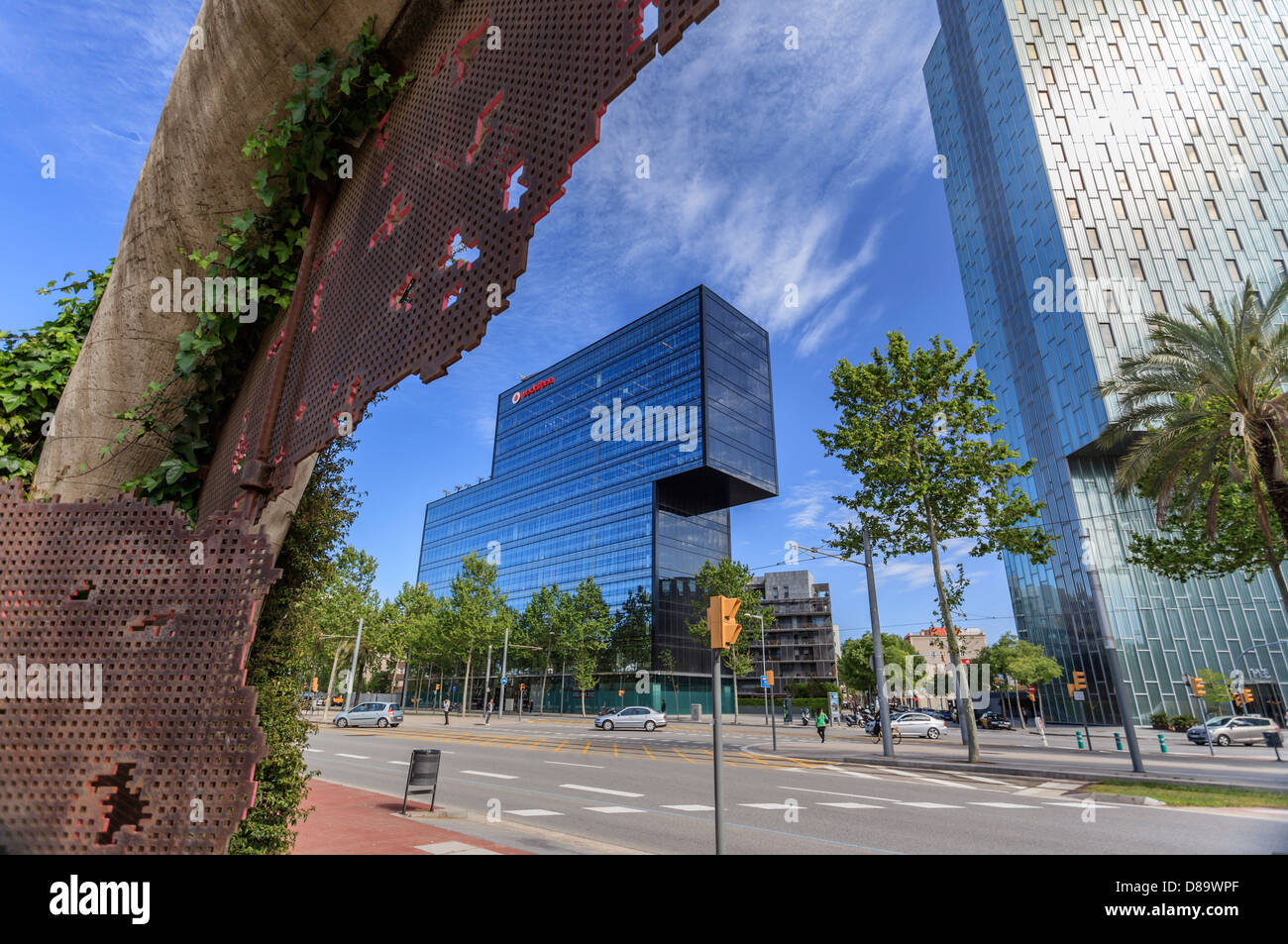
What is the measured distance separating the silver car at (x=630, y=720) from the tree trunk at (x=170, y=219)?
3850 cm

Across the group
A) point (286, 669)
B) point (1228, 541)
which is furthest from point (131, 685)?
point (1228, 541)

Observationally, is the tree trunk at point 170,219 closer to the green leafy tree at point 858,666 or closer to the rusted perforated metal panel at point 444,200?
the rusted perforated metal panel at point 444,200

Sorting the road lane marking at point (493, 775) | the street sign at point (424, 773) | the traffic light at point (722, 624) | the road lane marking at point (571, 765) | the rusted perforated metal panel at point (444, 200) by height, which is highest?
the rusted perforated metal panel at point (444, 200)

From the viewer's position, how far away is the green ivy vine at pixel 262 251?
3299mm

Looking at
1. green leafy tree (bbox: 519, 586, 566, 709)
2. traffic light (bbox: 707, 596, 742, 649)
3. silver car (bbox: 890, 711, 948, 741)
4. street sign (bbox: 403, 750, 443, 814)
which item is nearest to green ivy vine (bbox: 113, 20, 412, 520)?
traffic light (bbox: 707, 596, 742, 649)

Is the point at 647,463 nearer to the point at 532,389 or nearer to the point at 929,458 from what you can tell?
the point at 532,389

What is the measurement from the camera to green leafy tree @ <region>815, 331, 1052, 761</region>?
72.0 feet

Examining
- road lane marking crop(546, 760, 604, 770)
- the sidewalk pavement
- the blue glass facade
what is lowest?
road lane marking crop(546, 760, 604, 770)

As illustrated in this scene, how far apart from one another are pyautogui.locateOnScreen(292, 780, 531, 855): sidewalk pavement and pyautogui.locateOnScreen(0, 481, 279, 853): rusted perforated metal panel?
4.91 m

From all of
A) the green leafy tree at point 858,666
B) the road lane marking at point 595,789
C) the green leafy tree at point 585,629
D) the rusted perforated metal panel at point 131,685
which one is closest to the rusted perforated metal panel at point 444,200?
the rusted perforated metal panel at point 131,685

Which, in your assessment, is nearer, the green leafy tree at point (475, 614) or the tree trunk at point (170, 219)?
the tree trunk at point (170, 219)

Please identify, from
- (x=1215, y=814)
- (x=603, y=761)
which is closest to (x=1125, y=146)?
(x=1215, y=814)

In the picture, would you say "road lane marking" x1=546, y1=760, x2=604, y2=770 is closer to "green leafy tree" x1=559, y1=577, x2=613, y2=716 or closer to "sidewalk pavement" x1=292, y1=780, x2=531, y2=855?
"sidewalk pavement" x1=292, y1=780, x2=531, y2=855

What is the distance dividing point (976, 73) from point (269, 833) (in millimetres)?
79817
